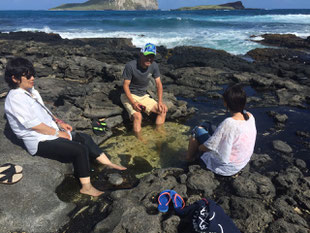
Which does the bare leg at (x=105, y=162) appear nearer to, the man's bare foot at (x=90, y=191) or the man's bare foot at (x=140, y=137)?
the man's bare foot at (x=90, y=191)

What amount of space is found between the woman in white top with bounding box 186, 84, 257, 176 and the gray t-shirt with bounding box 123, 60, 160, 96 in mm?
3022

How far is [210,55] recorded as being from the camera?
17.3 metres

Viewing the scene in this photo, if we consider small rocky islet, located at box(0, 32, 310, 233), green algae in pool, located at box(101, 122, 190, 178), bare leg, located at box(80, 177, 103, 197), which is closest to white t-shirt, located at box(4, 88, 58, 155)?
small rocky islet, located at box(0, 32, 310, 233)

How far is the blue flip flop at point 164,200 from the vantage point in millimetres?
3412

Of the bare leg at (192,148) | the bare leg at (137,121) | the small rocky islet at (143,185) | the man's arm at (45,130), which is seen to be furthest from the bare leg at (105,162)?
the bare leg at (137,121)

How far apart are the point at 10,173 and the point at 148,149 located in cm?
289

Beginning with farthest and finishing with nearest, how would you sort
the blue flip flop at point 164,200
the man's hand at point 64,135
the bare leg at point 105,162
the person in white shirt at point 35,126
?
the bare leg at point 105,162, the man's hand at point 64,135, the person in white shirt at point 35,126, the blue flip flop at point 164,200

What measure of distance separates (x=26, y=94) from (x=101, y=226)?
2.34 metres

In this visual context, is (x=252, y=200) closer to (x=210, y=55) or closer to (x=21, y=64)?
(x=21, y=64)

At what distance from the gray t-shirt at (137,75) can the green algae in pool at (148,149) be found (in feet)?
3.69

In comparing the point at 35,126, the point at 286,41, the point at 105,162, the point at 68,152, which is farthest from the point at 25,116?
the point at 286,41

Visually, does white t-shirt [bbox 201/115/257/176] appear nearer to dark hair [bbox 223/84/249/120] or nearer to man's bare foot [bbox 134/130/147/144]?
dark hair [bbox 223/84/249/120]

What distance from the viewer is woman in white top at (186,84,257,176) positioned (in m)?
3.53

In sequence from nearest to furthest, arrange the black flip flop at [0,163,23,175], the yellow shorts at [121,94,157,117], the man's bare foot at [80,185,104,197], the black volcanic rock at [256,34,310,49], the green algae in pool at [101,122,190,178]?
the black flip flop at [0,163,23,175], the man's bare foot at [80,185,104,197], the green algae in pool at [101,122,190,178], the yellow shorts at [121,94,157,117], the black volcanic rock at [256,34,310,49]
